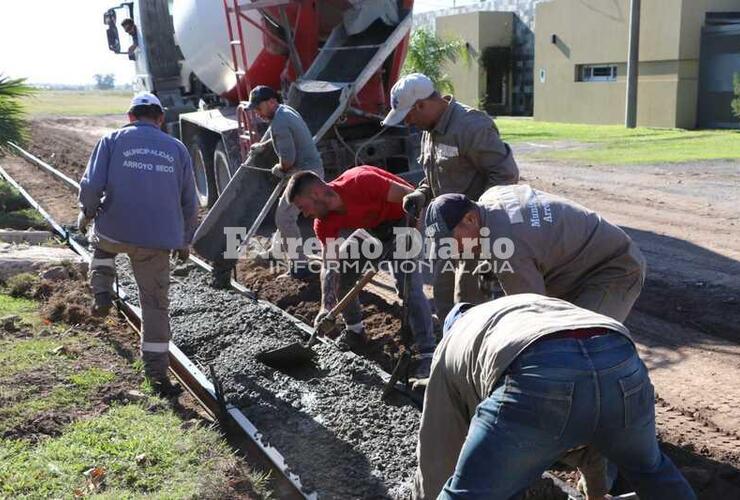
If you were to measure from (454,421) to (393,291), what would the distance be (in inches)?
187

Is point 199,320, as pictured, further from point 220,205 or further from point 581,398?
point 581,398

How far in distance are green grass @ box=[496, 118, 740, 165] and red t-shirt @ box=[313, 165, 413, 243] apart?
11.3 metres

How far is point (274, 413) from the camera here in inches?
197

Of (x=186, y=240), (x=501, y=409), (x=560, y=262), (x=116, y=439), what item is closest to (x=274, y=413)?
(x=116, y=439)

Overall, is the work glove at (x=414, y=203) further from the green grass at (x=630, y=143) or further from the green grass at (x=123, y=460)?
the green grass at (x=630, y=143)

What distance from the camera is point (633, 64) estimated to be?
2469 centimetres

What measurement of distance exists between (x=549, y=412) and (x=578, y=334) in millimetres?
266

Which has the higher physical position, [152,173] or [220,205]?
[152,173]

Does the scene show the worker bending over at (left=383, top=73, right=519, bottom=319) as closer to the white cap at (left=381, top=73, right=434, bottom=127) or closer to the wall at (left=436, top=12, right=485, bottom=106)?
the white cap at (left=381, top=73, right=434, bottom=127)

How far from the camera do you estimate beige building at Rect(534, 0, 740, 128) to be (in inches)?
948

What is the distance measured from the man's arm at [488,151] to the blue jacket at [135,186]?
199 cm

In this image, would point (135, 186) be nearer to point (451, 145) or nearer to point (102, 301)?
point (102, 301)

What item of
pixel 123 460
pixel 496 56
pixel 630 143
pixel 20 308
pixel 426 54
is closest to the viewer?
pixel 123 460

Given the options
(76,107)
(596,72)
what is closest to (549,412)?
(596,72)
